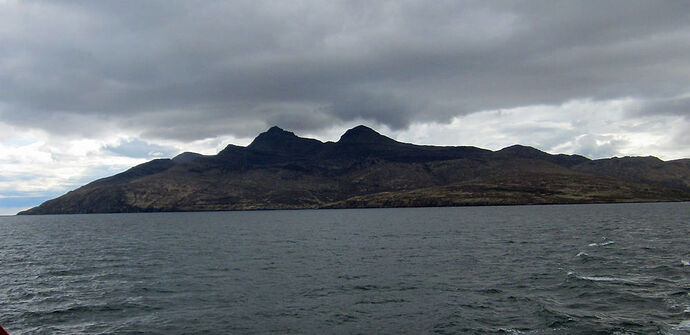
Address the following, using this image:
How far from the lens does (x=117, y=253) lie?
92.8m

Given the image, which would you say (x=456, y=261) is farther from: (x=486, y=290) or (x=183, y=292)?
(x=183, y=292)

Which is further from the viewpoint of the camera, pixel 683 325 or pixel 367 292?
pixel 367 292

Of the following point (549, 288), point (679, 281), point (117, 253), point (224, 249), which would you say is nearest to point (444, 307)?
point (549, 288)

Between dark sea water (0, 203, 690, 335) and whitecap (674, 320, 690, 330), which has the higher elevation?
dark sea water (0, 203, 690, 335)

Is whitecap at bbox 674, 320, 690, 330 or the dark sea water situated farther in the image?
the dark sea water

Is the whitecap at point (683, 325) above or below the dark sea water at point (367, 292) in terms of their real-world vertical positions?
below

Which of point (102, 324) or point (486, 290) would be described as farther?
point (486, 290)

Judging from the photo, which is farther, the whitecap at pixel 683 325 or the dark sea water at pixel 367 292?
the dark sea water at pixel 367 292

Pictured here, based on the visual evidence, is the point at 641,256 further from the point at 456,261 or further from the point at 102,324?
the point at 102,324

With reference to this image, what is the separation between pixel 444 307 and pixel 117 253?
76.2m

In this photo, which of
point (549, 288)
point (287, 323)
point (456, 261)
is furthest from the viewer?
point (456, 261)

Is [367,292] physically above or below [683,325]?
above

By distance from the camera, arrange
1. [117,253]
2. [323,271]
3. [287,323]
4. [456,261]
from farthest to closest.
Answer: [117,253]
[456,261]
[323,271]
[287,323]

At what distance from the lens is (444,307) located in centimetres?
4012
